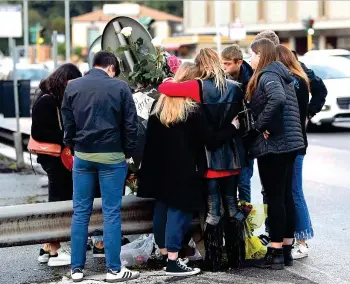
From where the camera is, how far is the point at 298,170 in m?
7.33

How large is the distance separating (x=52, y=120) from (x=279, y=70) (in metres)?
1.87

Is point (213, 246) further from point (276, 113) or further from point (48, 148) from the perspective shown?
point (48, 148)

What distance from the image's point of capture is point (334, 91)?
19.2 m

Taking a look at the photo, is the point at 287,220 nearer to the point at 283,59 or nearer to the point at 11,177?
the point at 283,59

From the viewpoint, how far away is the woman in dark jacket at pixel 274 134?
21.7 feet

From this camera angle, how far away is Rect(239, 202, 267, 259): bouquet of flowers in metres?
6.96

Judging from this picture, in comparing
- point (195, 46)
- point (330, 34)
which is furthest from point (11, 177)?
point (330, 34)

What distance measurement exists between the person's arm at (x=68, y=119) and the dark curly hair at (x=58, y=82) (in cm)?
70

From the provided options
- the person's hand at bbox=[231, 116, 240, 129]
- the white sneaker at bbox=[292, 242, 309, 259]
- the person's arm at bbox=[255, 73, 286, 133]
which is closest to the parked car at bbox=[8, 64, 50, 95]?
the white sneaker at bbox=[292, 242, 309, 259]

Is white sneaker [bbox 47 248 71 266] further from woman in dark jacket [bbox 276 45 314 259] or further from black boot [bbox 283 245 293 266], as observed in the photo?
woman in dark jacket [bbox 276 45 314 259]

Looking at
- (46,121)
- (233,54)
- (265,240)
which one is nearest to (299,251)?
(265,240)

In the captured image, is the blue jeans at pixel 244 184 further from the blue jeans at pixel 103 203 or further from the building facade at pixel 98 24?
the building facade at pixel 98 24

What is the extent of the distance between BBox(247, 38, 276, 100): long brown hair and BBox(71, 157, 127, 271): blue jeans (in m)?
1.16

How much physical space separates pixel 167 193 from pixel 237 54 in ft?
4.96
